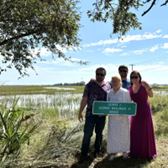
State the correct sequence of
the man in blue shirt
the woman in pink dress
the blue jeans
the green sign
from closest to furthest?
the green sign, the woman in pink dress, the blue jeans, the man in blue shirt

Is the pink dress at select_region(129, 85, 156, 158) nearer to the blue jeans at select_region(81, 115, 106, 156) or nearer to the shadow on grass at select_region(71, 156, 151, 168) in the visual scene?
the shadow on grass at select_region(71, 156, 151, 168)

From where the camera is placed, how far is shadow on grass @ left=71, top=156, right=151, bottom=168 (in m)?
2.96

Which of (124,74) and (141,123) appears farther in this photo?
(124,74)

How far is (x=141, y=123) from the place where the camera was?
3.07 meters

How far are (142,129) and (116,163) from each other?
745mm

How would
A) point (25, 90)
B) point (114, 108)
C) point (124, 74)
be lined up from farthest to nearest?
point (25, 90) < point (124, 74) < point (114, 108)

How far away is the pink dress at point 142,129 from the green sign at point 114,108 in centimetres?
24

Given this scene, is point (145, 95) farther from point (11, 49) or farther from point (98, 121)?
point (11, 49)

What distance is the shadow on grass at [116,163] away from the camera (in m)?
2.96

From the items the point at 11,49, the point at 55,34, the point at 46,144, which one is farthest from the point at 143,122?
the point at 11,49

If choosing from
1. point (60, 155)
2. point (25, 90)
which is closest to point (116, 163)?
point (60, 155)

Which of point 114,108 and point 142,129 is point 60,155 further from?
point 142,129

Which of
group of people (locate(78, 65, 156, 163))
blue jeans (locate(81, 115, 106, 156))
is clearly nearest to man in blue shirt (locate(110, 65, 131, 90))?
group of people (locate(78, 65, 156, 163))

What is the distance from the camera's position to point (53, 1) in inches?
140
